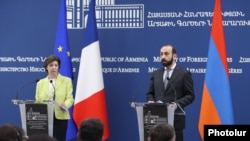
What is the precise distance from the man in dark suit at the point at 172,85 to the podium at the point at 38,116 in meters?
1.07

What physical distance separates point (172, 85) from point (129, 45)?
1.77 metres

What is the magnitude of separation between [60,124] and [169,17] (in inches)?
81.3

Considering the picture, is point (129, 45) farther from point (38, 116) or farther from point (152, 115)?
point (152, 115)

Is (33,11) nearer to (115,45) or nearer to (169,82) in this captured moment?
(115,45)

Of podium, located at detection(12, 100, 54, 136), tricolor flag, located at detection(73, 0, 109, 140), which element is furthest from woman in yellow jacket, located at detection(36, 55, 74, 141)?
tricolor flag, located at detection(73, 0, 109, 140)

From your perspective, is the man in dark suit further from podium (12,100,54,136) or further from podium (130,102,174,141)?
podium (12,100,54,136)

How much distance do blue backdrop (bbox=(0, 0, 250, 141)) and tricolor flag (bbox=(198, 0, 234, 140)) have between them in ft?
1.57

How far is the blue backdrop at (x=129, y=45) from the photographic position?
683cm

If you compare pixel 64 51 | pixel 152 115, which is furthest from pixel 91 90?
pixel 152 115

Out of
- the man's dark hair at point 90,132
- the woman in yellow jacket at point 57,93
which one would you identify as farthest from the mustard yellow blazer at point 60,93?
the man's dark hair at point 90,132

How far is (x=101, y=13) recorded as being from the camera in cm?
741

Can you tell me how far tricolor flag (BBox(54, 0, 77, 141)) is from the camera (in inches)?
281

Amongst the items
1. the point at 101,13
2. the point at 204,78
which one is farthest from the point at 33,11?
the point at 204,78

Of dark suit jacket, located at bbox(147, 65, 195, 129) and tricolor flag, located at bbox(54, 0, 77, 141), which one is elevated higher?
tricolor flag, located at bbox(54, 0, 77, 141)
